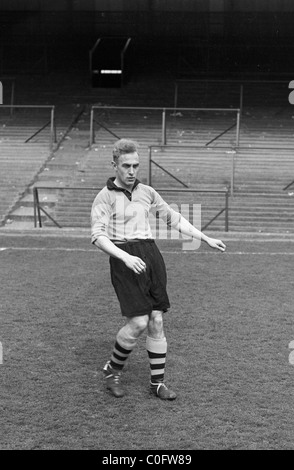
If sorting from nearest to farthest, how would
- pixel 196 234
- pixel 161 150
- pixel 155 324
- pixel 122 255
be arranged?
1. pixel 122 255
2. pixel 155 324
3. pixel 196 234
4. pixel 161 150

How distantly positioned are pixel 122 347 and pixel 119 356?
0.37 feet

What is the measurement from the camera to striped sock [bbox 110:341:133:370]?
5973mm

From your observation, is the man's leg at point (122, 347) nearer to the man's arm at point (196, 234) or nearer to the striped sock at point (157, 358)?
the striped sock at point (157, 358)

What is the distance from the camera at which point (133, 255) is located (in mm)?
5793

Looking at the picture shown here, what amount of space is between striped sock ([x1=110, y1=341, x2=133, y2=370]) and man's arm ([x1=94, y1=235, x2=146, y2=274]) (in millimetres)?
841

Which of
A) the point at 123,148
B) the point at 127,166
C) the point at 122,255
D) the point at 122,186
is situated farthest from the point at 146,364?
the point at 123,148

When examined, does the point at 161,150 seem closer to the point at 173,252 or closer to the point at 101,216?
the point at 173,252

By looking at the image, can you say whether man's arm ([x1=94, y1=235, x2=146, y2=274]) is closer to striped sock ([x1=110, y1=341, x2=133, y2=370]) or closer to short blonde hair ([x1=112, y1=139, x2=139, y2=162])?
short blonde hair ([x1=112, y1=139, x2=139, y2=162])

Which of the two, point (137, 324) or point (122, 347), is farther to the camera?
point (122, 347)

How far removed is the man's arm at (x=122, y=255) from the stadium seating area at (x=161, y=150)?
471 inches

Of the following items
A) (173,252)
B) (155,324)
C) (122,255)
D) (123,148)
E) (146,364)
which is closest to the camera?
(122,255)

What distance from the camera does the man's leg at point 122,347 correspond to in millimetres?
5781

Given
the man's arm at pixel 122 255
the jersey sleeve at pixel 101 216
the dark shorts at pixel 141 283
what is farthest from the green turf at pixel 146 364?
the jersey sleeve at pixel 101 216
